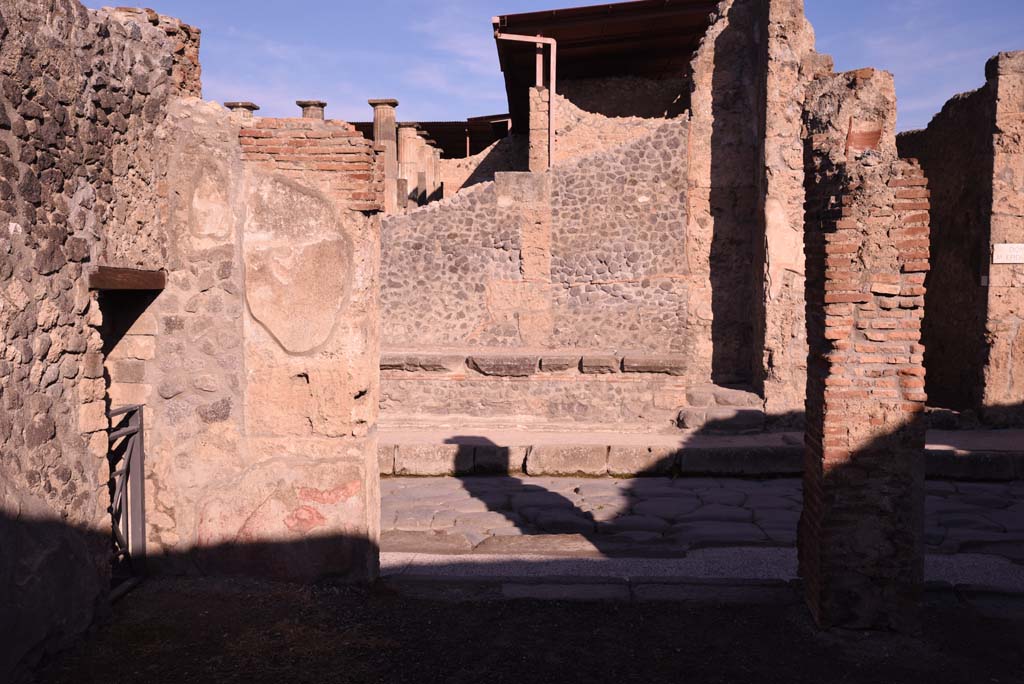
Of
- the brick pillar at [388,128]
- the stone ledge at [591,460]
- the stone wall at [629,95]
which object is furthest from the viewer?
the brick pillar at [388,128]

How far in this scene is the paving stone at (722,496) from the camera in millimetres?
6371

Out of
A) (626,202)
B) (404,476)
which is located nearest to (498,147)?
(626,202)

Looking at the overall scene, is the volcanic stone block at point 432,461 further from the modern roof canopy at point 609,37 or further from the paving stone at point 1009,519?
the modern roof canopy at point 609,37

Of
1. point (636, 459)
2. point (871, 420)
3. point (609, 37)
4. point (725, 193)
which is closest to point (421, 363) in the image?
point (636, 459)

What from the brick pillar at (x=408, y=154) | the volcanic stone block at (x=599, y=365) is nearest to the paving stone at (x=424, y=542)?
the volcanic stone block at (x=599, y=365)

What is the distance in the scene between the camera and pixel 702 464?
727 centimetres

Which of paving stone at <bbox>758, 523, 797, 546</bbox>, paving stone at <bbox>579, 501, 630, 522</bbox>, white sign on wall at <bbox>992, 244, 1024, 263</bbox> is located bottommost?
paving stone at <bbox>579, 501, 630, 522</bbox>

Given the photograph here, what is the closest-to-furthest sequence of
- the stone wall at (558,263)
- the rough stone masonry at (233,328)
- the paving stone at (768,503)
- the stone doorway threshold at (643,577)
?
the rough stone masonry at (233,328) → the stone doorway threshold at (643,577) → the paving stone at (768,503) → the stone wall at (558,263)

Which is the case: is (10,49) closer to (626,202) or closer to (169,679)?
(169,679)

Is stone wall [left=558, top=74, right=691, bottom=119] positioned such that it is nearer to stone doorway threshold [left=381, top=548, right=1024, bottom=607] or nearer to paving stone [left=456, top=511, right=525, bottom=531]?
paving stone [left=456, top=511, right=525, bottom=531]

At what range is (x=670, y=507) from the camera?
20.4 ft

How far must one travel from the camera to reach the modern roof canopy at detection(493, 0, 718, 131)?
13141 mm

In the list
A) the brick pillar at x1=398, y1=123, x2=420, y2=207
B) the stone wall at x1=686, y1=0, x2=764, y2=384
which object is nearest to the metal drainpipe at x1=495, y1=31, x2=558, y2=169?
the stone wall at x1=686, y1=0, x2=764, y2=384

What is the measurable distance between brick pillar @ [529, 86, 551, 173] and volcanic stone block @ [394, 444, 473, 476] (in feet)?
21.5
